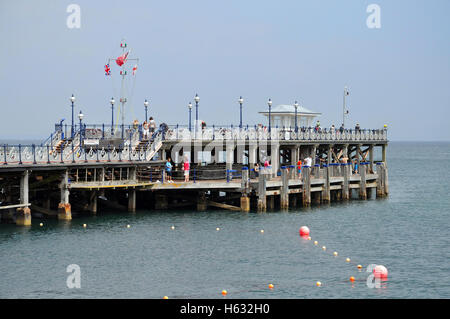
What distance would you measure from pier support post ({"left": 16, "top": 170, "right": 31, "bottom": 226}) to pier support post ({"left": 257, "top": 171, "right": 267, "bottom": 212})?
15028mm

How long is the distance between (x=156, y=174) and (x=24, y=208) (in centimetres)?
1119

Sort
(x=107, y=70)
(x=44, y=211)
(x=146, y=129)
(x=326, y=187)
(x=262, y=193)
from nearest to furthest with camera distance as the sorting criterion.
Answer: (x=44, y=211) → (x=262, y=193) → (x=146, y=129) → (x=326, y=187) → (x=107, y=70)

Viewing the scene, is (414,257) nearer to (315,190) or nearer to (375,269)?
(375,269)

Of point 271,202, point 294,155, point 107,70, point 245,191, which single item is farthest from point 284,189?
point 107,70

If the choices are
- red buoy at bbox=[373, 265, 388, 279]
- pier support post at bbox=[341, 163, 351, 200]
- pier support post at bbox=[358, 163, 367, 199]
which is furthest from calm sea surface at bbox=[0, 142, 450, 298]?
pier support post at bbox=[358, 163, 367, 199]

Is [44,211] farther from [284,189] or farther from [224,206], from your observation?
Result: [284,189]

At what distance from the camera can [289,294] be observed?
3192cm

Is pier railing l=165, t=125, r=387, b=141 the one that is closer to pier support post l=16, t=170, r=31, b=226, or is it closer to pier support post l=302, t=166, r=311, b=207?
pier support post l=302, t=166, r=311, b=207

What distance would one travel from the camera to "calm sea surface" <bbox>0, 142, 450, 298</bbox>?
32.6 metres

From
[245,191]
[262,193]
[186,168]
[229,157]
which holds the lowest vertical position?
[262,193]

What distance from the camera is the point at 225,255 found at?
3909 cm

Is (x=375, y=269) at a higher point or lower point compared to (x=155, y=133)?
lower

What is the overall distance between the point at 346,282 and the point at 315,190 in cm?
2527

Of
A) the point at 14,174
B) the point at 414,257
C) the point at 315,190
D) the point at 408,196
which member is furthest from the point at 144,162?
the point at 408,196
